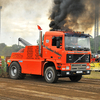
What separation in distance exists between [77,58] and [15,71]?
4.77 m

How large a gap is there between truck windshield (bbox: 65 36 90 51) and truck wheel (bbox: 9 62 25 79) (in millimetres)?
4180

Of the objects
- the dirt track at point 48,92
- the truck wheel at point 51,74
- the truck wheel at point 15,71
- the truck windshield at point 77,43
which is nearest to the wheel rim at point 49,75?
the truck wheel at point 51,74

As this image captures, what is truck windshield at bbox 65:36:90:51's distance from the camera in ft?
40.4

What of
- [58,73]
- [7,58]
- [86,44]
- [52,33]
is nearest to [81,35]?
[86,44]

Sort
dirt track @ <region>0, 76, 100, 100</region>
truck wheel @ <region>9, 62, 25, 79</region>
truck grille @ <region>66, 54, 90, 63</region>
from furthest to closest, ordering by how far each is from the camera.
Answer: truck wheel @ <region>9, 62, 25, 79</region>, truck grille @ <region>66, 54, 90, 63</region>, dirt track @ <region>0, 76, 100, 100</region>

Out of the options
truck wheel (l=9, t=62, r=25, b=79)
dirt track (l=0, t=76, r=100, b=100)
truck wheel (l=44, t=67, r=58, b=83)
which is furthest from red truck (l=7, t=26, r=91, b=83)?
dirt track (l=0, t=76, r=100, b=100)

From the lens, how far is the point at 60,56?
480 inches

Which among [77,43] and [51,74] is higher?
[77,43]

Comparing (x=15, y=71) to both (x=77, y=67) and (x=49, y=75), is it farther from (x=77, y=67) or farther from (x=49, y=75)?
(x=77, y=67)

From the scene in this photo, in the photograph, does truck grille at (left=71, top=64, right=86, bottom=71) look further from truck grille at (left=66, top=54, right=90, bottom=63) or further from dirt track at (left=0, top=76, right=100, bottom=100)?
dirt track at (left=0, top=76, right=100, bottom=100)

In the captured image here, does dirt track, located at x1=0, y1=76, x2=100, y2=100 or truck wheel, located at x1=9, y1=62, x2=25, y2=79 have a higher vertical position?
truck wheel, located at x1=9, y1=62, x2=25, y2=79

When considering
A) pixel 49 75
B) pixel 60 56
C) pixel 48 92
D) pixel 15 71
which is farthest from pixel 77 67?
pixel 15 71

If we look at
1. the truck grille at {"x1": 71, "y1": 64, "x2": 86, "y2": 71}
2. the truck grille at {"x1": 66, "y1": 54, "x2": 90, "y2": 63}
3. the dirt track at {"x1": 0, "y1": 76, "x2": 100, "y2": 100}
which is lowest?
the dirt track at {"x1": 0, "y1": 76, "x2": 100, "y2": 100}

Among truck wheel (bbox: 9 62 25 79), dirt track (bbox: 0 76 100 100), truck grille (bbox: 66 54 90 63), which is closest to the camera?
dirt track (bbox: 0 76 100 100)
